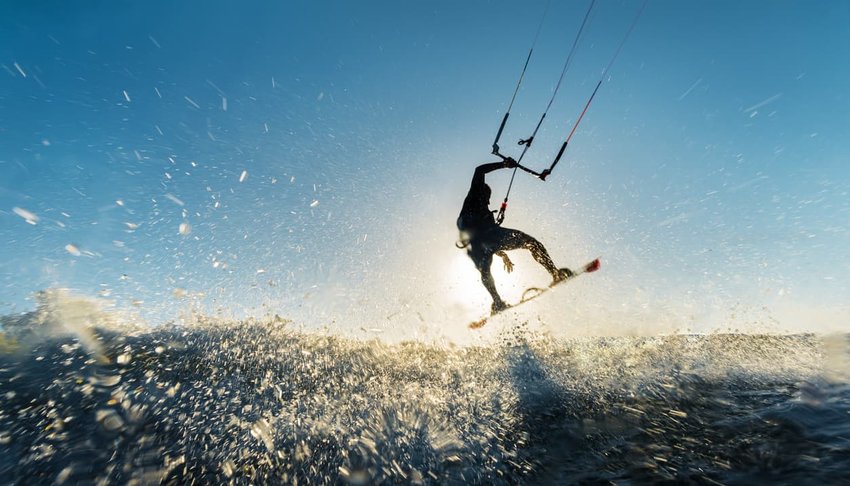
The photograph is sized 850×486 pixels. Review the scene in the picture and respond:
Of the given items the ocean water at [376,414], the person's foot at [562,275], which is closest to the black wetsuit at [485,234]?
the person's foot at [562,275]

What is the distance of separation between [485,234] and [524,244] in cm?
103

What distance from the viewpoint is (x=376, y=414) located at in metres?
4.24

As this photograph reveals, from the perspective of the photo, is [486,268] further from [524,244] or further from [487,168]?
[487,168]

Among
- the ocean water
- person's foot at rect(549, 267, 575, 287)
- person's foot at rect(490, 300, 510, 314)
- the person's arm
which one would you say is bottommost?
the ocean water

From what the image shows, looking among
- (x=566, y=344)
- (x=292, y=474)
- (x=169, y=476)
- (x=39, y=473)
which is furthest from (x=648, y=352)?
(x=39, y=473)

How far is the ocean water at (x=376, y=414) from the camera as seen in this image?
9.95ft

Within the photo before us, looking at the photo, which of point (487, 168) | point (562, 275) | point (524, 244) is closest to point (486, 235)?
point (524, 244)

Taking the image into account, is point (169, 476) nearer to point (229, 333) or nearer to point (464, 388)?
point (464, 388)

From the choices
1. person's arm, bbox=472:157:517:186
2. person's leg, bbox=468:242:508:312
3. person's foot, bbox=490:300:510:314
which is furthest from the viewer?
person's foot, bbox=490:300:510:314

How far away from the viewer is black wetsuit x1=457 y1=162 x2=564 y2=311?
9.12m

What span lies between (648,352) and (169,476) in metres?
8.95

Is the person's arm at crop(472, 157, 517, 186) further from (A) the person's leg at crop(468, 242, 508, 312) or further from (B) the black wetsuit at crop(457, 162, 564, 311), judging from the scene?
(A) the person's leg at crop(468, 242, 508, 312)

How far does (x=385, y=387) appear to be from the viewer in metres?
5.29

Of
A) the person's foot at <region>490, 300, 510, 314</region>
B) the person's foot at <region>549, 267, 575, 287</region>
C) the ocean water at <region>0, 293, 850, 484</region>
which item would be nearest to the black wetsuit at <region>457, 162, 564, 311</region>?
the person's foot at <region>549, 267, 575, 287</region>
